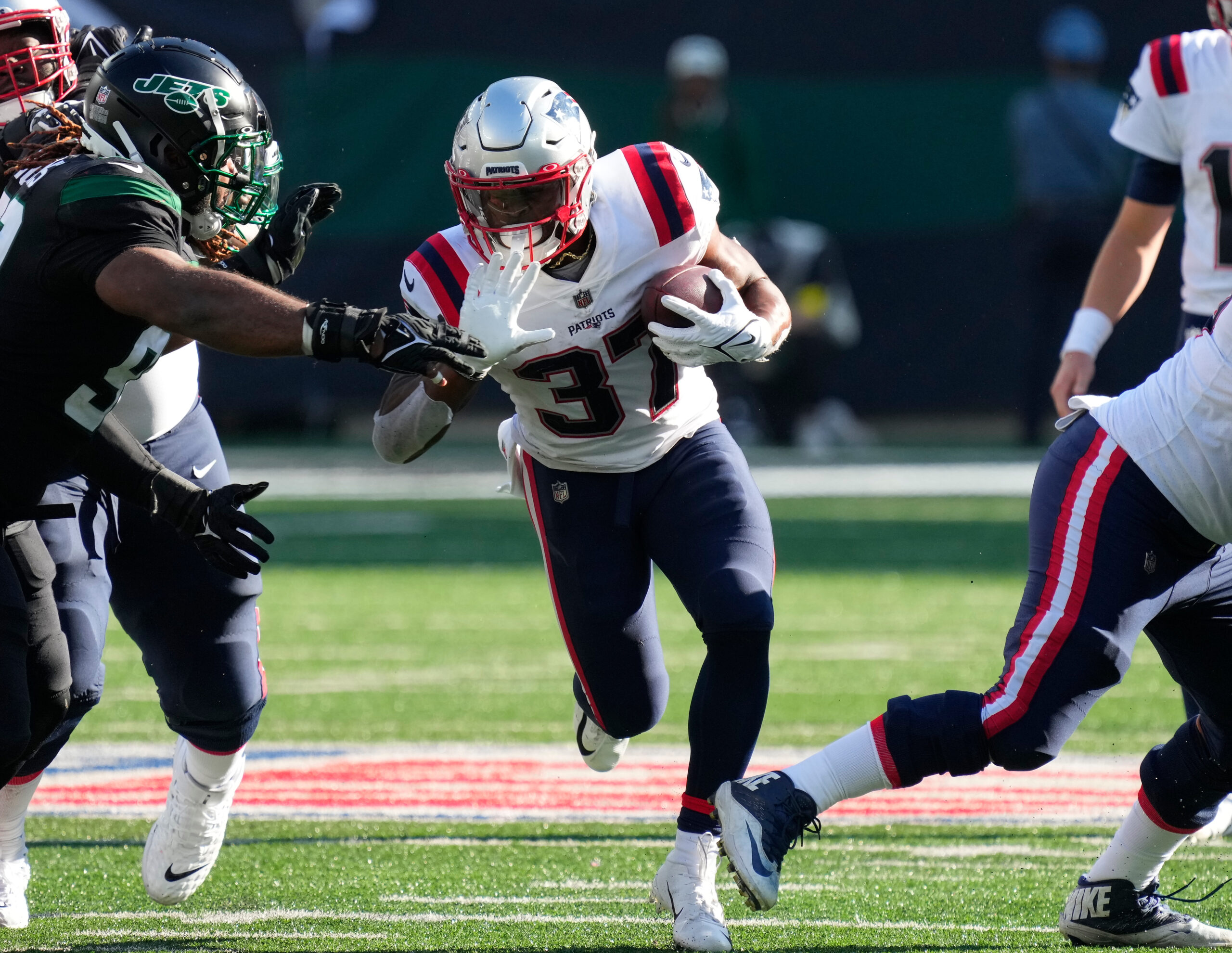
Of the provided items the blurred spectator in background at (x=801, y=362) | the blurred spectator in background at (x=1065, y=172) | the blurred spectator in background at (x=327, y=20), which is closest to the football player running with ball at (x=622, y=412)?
the blurred spectator in background at (x=801, y=362)

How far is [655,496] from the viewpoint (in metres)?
3.81

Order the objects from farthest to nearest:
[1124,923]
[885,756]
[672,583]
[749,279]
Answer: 1. [749,279]
2. [672,583]
3. [1124,923]
4. [885,756]

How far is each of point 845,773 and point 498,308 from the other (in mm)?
1006

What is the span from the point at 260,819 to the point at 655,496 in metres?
1.41

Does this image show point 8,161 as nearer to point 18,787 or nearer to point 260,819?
point 18,787

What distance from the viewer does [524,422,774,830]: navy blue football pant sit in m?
3.47

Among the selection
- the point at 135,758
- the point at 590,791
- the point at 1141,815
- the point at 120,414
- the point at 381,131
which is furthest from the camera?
the point at 381,131

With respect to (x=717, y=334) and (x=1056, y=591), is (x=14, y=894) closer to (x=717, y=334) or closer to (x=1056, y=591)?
(x=717, y=334)

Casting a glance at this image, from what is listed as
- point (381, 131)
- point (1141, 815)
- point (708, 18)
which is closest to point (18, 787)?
point (1141, 815)

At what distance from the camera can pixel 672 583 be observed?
3.65 metres

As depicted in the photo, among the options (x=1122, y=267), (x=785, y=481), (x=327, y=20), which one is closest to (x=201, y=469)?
(x=1122, y=267)

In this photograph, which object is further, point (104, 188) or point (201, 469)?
point (201, 469)

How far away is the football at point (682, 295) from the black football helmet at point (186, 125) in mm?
801

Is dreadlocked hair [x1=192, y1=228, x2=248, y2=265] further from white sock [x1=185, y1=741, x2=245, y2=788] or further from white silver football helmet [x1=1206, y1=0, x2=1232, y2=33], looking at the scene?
white silver football helmet [x1=1206, y1=0, x2=1232, y2=33]
